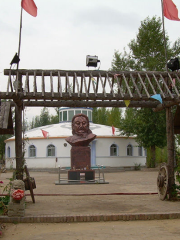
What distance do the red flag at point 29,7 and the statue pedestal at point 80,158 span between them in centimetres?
1118

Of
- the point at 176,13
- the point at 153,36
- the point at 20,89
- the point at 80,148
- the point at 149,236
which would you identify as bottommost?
Answer: the point at 149,236

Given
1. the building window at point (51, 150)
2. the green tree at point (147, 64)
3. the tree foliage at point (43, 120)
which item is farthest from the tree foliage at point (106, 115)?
the building window at point (51, 150)

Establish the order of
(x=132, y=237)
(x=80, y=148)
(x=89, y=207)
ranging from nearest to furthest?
(x=132, y=237) < (x=89, y=207) < (x=80, y=148)

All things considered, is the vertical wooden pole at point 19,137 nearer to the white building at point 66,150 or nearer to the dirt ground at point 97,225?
the dirt ground at point 97,225

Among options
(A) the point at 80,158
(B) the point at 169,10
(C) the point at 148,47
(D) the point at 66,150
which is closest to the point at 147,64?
(C) the point at 148,47

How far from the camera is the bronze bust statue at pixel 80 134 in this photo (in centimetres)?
2045

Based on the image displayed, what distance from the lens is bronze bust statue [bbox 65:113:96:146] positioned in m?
20.5

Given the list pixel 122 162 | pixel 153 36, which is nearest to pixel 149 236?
pixel 122 162

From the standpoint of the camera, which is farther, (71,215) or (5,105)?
(5,105)

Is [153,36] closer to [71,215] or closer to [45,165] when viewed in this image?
[45,165]

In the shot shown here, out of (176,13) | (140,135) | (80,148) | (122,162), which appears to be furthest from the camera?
(122,162)

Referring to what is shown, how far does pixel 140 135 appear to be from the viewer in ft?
102

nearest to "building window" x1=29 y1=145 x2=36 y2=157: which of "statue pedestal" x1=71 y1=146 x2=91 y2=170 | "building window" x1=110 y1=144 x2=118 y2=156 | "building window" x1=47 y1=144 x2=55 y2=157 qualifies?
"building window" x1=47 y1=144 x2=55 y2=157

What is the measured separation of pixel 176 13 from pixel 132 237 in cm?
739
